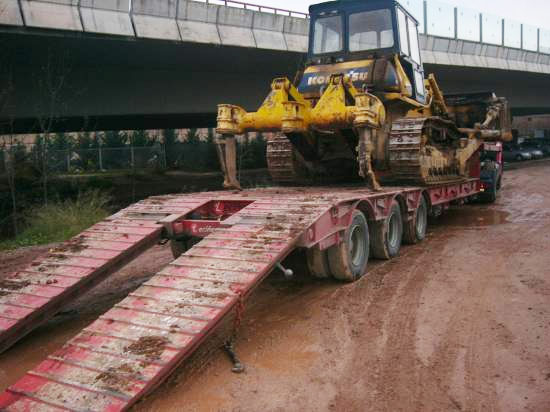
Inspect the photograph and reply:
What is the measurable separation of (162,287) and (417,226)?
6138 mm

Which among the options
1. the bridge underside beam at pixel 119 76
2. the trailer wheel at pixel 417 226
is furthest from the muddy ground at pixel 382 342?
the bridge underside beam at pixel 119 76

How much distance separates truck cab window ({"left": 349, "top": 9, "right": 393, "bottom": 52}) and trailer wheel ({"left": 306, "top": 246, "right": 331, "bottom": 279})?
14.9 feet

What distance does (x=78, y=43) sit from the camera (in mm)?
13539

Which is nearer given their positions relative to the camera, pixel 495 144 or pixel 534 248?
pixel 534 248

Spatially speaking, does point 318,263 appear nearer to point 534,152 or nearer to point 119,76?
point 119,76

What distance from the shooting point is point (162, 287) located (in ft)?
17.0

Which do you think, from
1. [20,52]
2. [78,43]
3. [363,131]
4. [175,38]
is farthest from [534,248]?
[20,52]

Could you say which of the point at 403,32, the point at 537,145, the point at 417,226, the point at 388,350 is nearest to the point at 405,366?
the point at 388,350

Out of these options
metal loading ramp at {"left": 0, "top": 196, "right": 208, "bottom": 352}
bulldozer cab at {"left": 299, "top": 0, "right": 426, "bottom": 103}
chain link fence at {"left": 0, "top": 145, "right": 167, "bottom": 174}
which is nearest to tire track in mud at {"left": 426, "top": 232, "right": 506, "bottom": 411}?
metal loading ramp at {"left": 0, "top": 196, "right": 208, "bottom": 352}

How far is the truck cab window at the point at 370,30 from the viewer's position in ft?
31.7

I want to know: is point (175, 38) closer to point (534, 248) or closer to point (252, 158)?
point (534, 248)

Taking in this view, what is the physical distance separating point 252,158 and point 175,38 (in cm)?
2138

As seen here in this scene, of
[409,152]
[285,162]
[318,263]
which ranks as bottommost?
[318,263]

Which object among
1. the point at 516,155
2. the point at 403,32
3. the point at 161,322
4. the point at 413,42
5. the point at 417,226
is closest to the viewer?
the point at 161,322
